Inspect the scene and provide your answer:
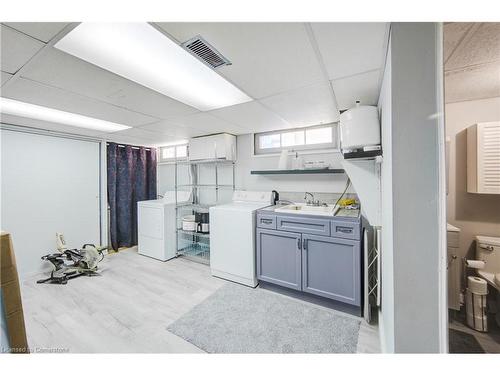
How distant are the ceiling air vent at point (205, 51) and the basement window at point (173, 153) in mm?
2929

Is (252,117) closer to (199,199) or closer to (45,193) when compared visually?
(199,199)

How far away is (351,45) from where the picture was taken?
1.08m

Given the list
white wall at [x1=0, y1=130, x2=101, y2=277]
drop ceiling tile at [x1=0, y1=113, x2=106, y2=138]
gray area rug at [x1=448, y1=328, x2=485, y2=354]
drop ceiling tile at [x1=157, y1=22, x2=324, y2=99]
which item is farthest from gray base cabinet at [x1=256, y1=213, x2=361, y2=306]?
white wall at [x1=0, y1=130, x2=101, y2=277]

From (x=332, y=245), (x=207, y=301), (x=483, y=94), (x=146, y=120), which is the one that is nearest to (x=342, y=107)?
(x=483, y=94)

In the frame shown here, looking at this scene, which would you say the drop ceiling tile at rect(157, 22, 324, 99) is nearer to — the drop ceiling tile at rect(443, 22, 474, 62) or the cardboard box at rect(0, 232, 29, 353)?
the drop ceiling tile at rect(443, 22, 474, 62)

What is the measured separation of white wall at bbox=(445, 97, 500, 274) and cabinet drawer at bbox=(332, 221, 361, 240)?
1.07m

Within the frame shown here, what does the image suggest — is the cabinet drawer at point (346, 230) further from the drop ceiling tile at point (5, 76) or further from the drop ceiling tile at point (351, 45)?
the drop ceiling tile at point (5, 76)

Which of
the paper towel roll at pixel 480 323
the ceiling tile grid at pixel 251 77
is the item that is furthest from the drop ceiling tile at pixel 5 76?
the paper towel roll at pixel 480 323

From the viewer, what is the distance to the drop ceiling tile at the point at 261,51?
3.14ft

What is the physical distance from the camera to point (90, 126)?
2748 mm

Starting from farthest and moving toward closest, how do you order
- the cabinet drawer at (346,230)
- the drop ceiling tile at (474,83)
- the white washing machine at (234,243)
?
the white washing machine at (234,243)
the cabinet drawer at (346,230)
the drop ceiling tile at (474,83)

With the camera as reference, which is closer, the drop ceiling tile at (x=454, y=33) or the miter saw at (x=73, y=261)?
the drop ceiling tile at (x=454, y=33)
